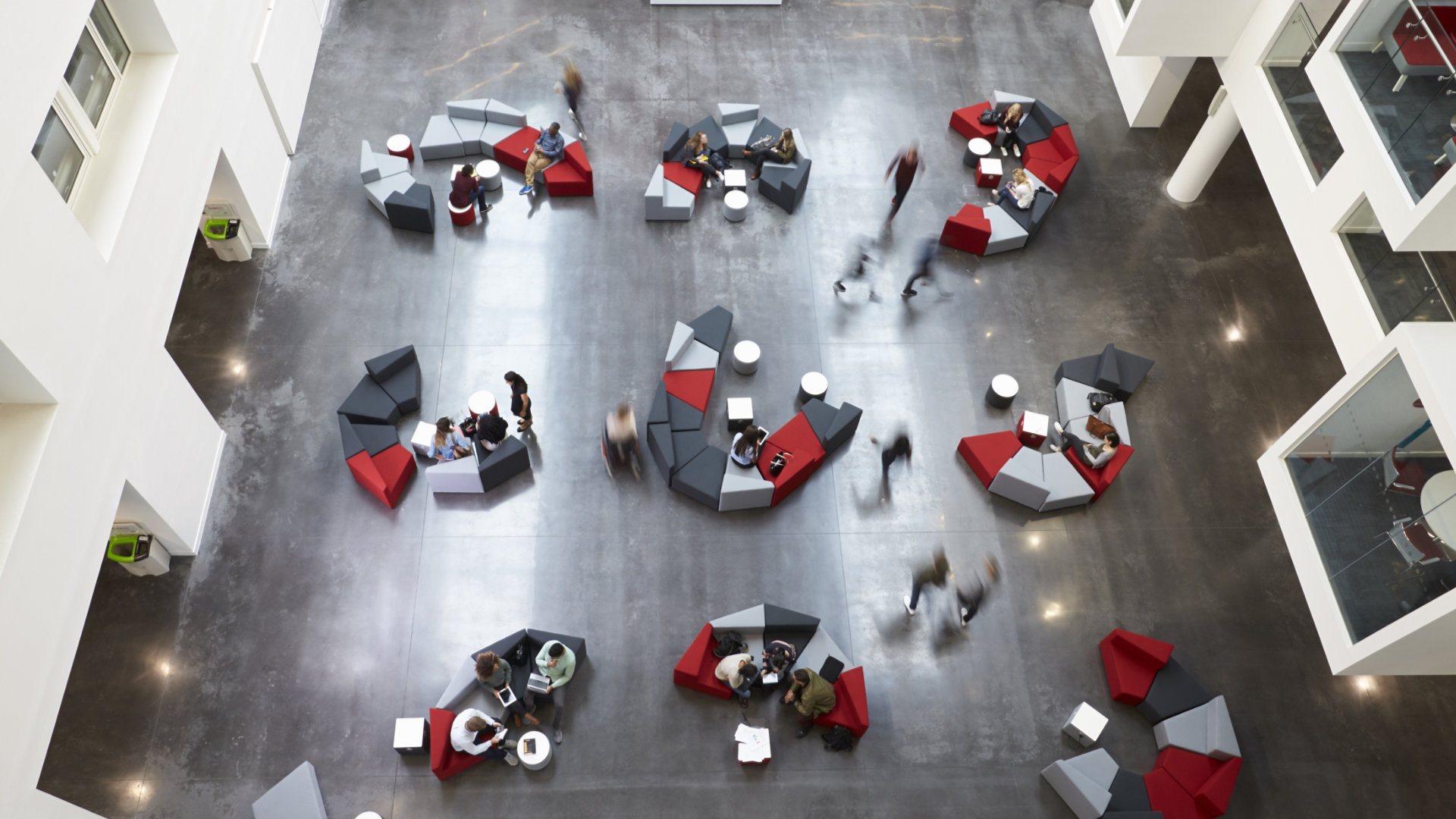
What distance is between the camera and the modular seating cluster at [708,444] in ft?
36.5

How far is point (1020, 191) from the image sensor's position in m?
13.5

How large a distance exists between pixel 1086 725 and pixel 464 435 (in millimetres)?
7547

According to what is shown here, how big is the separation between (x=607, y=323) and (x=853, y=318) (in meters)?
3.33

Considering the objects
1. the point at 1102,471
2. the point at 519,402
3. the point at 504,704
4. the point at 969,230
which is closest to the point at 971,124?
the point at 969,230

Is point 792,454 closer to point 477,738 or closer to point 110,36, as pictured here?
point 477,738

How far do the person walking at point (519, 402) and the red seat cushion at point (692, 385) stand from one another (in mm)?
1715

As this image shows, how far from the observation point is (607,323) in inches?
500

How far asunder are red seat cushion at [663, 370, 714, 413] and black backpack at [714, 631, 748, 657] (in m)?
2.92

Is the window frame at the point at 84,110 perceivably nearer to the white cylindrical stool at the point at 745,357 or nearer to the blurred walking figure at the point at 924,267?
the white cylindrical stool at the point at 745,357

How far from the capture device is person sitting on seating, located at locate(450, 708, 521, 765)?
9195 millimetres

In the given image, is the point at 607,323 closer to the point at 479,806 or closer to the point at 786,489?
the point at 786,489

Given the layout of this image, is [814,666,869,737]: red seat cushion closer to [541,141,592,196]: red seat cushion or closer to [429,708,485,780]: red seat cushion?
[429,708,485,780]: red seat cushion

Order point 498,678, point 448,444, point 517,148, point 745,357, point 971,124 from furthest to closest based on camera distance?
point 971,124 < point 517,148 < point 745,357 < point 448,444 < point 498,678

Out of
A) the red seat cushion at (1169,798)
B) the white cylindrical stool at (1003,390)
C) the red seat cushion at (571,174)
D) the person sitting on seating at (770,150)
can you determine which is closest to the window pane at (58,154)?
the red seat cushion at (571,174)
